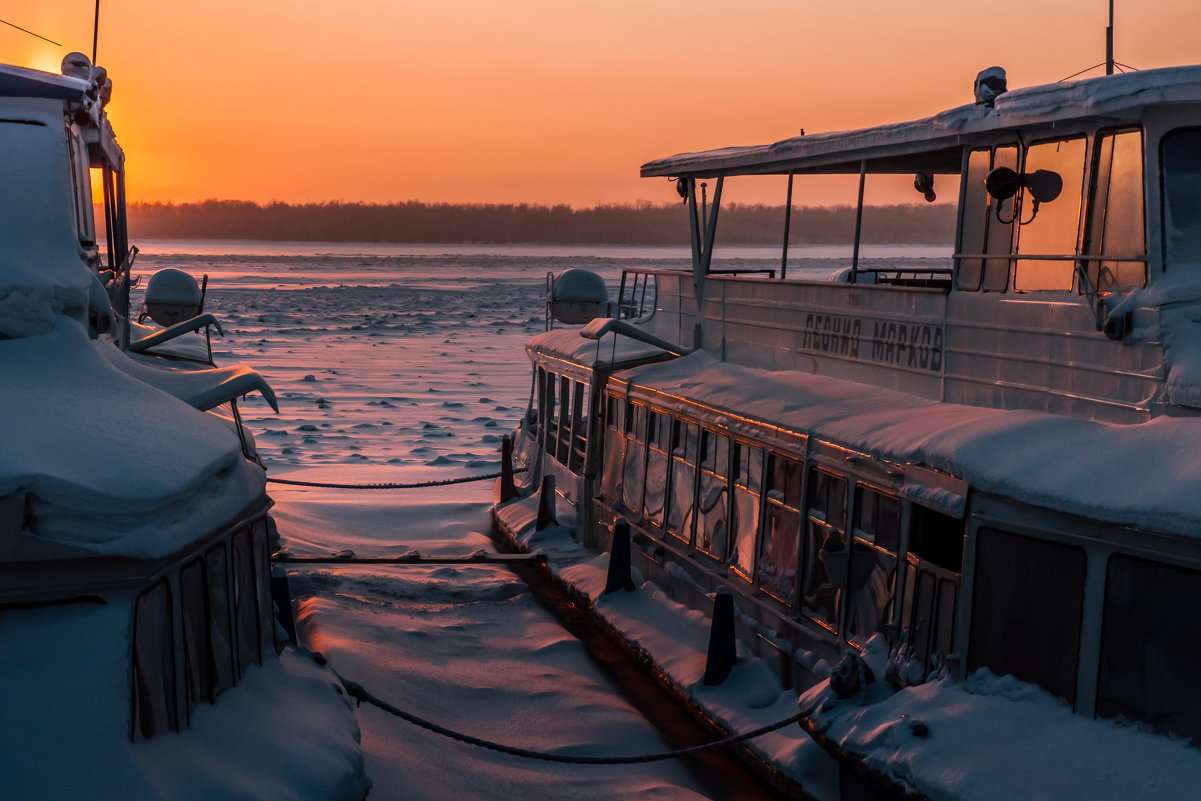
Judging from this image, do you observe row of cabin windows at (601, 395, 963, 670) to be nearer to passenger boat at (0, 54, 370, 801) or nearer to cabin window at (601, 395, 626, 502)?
cabin window at (601, 395, 626, 502)

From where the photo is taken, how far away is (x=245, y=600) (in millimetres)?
7492

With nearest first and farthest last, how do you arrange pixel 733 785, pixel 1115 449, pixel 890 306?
1. pixel 1115 449
2. pixel 733 785
3. pixel 890 306

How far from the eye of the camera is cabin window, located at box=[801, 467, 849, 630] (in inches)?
353

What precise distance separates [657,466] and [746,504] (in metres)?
2.38

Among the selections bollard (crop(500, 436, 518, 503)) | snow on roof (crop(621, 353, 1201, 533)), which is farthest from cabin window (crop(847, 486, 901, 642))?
bollard (crop(500, 436, 518, 503))

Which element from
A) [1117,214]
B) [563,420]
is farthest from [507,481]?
[1117,214]

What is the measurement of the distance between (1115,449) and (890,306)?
11.9 feet

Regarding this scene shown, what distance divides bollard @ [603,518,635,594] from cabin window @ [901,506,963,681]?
486 cm

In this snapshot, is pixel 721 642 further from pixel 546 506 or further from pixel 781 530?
pixel 546 506

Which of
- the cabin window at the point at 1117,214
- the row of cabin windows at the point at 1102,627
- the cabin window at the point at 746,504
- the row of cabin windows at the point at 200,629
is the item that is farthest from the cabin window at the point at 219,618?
the cabin window at the point at 1117,214

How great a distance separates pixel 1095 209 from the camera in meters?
8.44

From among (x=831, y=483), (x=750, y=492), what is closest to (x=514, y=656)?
(x=750, y=492)

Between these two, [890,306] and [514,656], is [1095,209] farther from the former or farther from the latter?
[514,656]

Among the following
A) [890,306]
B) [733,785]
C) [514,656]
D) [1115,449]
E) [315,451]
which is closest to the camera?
[1115,449]
